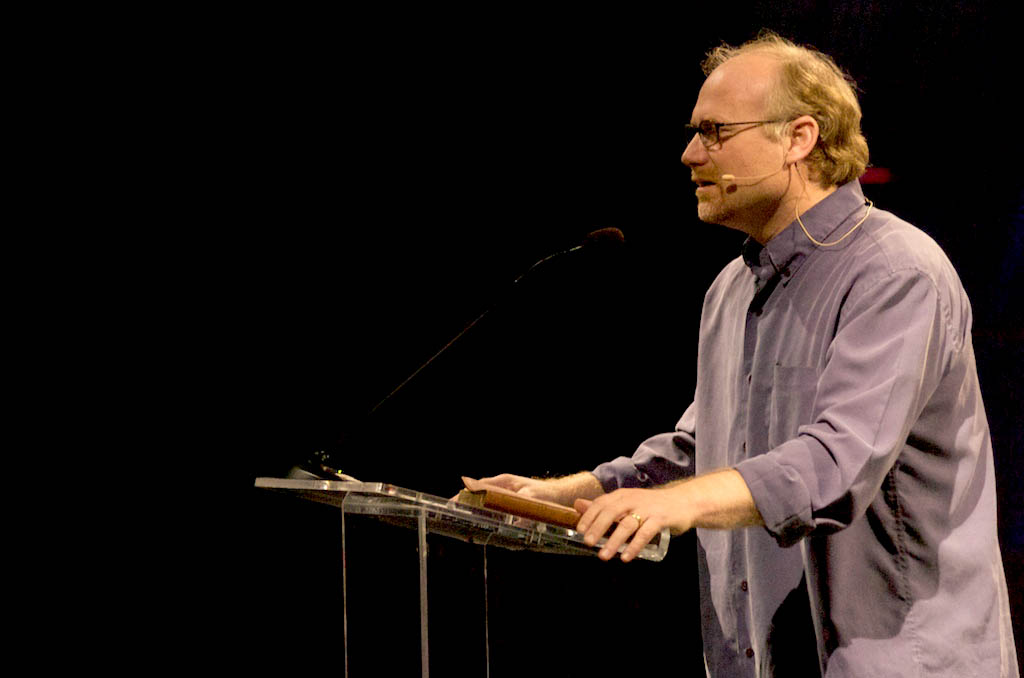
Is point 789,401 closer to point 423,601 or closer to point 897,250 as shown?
point 897,250

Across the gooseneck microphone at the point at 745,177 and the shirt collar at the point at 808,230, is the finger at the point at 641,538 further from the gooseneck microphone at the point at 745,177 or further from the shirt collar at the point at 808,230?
the gooseneck microphone at the point at 745,177

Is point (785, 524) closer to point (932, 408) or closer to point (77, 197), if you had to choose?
point (932, 408)

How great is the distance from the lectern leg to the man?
253mm

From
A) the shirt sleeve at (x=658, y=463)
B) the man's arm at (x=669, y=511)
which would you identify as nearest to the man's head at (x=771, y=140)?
the shirt sleeve at (x=658, y=463)

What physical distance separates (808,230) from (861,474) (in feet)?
2.04

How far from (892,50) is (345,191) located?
200 cm

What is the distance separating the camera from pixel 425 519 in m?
1.51

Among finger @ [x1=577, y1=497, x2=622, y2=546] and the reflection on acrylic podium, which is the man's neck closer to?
the reflection on acrylic podium

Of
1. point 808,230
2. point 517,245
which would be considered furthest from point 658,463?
point 517,245

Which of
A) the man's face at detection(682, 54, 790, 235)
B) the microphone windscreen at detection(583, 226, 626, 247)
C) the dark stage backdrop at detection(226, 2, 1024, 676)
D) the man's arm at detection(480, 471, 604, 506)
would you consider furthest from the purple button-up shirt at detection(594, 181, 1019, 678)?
the dark stage backdrop at detection(226, 2, 1024, 676)

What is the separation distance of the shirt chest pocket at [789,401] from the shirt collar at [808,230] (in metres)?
0.22

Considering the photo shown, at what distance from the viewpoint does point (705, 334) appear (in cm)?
221

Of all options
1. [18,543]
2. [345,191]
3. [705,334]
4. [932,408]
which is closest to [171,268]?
[345,191]

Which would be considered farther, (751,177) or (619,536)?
(751,177)
